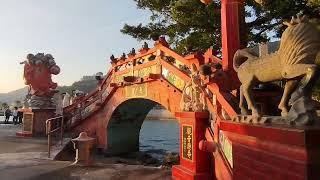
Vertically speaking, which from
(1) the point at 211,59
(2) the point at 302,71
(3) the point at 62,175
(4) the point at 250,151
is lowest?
(3) the point at 62,175

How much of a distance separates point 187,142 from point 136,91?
662cm

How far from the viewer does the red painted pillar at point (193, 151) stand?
7770 mm

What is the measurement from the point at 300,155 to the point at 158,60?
884cm

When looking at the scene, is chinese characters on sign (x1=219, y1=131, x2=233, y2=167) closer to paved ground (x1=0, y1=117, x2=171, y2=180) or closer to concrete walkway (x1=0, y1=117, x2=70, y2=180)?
paved ground (x1=0, y1=117, x2=171, y2=180)

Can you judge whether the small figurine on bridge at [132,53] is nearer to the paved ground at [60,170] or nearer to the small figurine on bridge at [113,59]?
the small figurine on bridge at [113,59]

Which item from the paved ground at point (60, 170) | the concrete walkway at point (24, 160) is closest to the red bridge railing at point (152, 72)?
the paved ground at point (60, 170)

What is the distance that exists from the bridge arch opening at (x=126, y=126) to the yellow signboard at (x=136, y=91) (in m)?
1.23

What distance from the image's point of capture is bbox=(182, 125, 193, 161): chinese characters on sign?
808cm

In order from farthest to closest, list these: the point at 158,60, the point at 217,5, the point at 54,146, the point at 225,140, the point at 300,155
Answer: the point at 54,146, the point at 217,5, the point at 158,60, the point at 225,140, the point at 300,155

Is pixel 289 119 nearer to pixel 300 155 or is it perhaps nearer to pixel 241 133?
pixel 300 155

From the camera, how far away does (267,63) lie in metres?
4.96

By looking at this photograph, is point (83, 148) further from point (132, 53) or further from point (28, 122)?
point (28, 122)

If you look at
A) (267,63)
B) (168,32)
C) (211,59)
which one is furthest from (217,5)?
(267,63)

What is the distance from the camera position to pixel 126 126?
19047 mm
